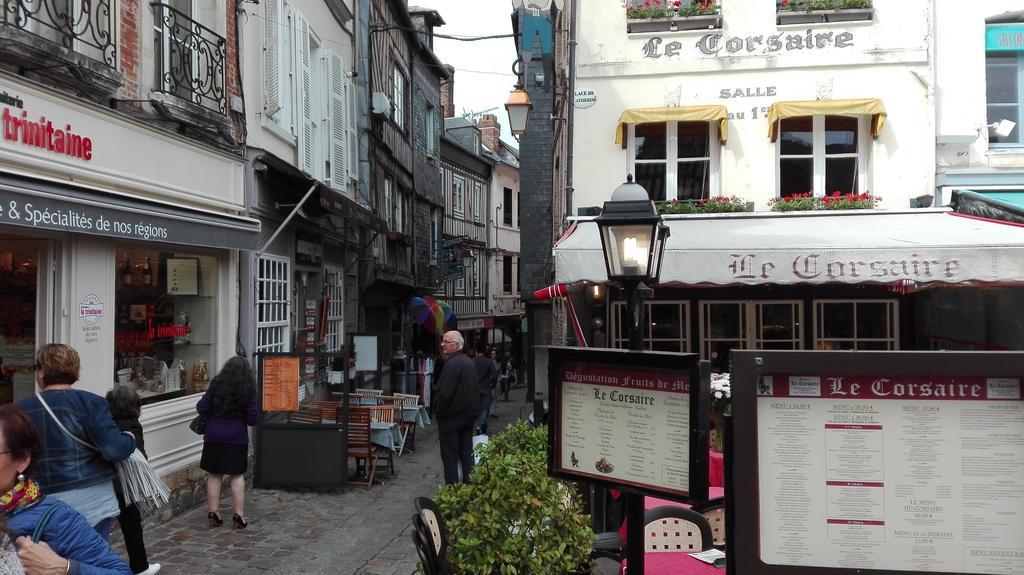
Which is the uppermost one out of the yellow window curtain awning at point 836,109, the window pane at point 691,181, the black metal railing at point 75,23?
the yellow window curtain awning at point 836,109

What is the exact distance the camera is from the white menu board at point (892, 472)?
2152 millimetres

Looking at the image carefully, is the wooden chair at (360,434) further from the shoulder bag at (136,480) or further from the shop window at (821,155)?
the shop window at (821,155)

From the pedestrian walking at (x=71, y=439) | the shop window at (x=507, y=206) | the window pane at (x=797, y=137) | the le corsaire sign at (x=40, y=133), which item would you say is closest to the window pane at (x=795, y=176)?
the window pane at (x=797, y=137)

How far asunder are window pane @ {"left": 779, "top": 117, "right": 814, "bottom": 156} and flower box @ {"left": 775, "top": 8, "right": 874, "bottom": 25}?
143 cm

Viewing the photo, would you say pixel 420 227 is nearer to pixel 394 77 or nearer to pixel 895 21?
pixel 394 77

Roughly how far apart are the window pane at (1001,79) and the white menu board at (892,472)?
34.9ft

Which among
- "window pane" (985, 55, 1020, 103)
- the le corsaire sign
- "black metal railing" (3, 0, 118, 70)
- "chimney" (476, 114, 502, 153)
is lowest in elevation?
A: the le corsaire sign

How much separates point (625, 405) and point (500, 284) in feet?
105

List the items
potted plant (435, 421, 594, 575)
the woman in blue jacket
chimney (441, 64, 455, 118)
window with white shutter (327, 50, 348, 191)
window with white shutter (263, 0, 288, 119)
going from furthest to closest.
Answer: chimney (441, 64, 455, 118) → window with white shutter (327, 50, 348, 191) → window with white shutter (263, 0, 288, 119) → potted plant (435, 421, 594, 575) → the woman in blue jacket

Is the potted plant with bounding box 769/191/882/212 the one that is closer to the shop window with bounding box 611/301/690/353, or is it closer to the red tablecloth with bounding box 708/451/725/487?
the shop window with bounding box 611/301/690/353

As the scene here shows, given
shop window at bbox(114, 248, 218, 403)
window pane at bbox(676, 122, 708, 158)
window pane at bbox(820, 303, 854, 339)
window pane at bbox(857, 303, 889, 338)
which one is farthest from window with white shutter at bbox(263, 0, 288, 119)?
window pane at bbox(857, 303, 889, 338)

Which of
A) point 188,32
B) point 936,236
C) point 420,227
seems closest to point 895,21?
point 936,236

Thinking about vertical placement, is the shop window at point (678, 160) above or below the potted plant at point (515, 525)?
above

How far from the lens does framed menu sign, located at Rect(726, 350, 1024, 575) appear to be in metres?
2.15
